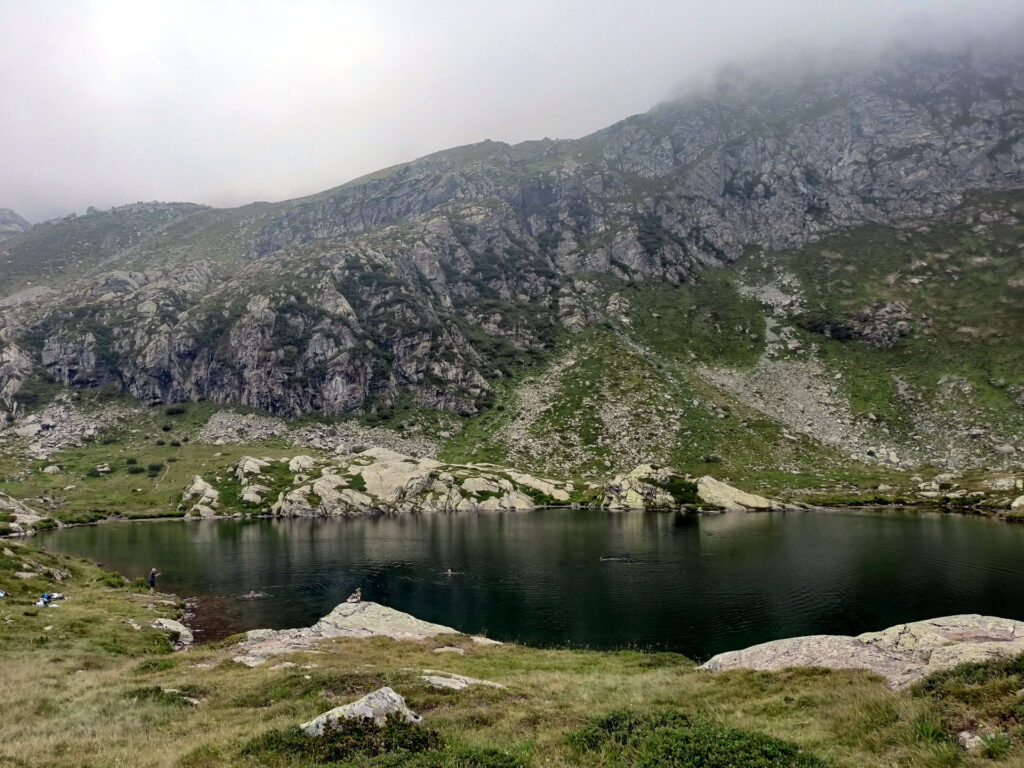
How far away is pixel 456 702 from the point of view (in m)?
22.5

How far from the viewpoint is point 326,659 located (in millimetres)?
33688

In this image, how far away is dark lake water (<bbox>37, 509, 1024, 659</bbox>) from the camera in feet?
181

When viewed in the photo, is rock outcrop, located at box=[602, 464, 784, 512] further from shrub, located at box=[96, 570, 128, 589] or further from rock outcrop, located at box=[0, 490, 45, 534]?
rock outcrop, located at box=[0, 490, 45, 534]

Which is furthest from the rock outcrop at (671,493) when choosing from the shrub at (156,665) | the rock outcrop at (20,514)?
the rock outcrop at (20,514)

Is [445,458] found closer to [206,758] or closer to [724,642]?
[724,642]

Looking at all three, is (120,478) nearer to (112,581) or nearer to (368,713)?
(112,581)

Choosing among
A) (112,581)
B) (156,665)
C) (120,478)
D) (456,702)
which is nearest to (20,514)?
(120,478)

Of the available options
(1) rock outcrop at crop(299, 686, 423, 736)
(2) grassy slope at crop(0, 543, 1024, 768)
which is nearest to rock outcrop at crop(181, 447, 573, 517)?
(2) grassy slope at crop(0, 543, 1024, 768)

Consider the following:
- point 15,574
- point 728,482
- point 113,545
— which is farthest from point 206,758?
point 728,482

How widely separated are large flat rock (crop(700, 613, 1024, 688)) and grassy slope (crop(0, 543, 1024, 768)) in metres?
2.16

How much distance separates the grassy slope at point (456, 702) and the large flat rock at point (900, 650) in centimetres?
216

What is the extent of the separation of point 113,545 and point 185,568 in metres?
34.8

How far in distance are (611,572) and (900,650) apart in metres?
50.5

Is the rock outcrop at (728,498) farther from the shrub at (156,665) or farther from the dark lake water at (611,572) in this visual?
the shrub at (156,665)
